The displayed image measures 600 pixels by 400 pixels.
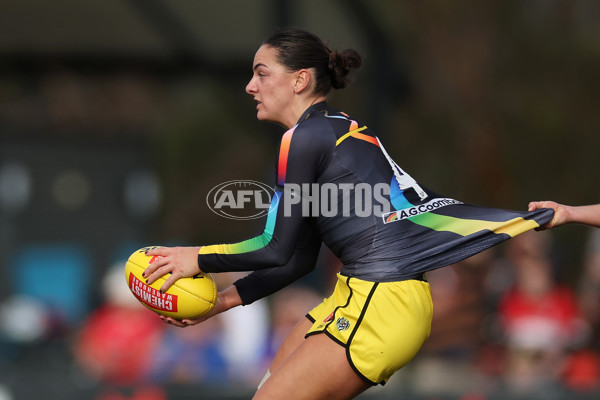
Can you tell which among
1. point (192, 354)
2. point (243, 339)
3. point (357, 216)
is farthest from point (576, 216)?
point (192, 354)

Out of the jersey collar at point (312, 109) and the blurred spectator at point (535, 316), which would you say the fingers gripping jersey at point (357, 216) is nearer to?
the jersey collar at point (312, 109)

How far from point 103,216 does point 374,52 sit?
5.39 meters

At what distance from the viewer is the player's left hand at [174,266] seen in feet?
13.6

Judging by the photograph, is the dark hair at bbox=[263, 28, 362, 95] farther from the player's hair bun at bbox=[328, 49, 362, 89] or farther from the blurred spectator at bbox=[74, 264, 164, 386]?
the blurred spectator at bbox=[74, 264, 164, 386]

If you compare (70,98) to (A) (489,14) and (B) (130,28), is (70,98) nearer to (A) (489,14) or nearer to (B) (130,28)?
(B) (130,28)

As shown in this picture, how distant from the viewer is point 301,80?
4242 millimetres

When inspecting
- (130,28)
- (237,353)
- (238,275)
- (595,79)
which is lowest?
(237,353)

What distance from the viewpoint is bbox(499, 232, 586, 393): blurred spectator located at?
8.07 m

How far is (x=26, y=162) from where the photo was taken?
517 inches

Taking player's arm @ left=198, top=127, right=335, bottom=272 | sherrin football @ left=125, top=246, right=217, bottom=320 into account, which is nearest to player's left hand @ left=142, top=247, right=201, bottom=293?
sherrin football @ left=125, top=246, right=217, bottom=320

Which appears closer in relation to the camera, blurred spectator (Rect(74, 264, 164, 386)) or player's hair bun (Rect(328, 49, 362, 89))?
player's hair bun (Rect(328, 49, 362, 89))

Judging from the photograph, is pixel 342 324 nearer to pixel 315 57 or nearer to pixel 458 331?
pixel 315 57

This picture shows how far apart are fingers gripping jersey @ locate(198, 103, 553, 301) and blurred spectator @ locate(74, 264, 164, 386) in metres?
4.40

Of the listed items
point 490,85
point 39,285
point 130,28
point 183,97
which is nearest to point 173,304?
point 130,28
